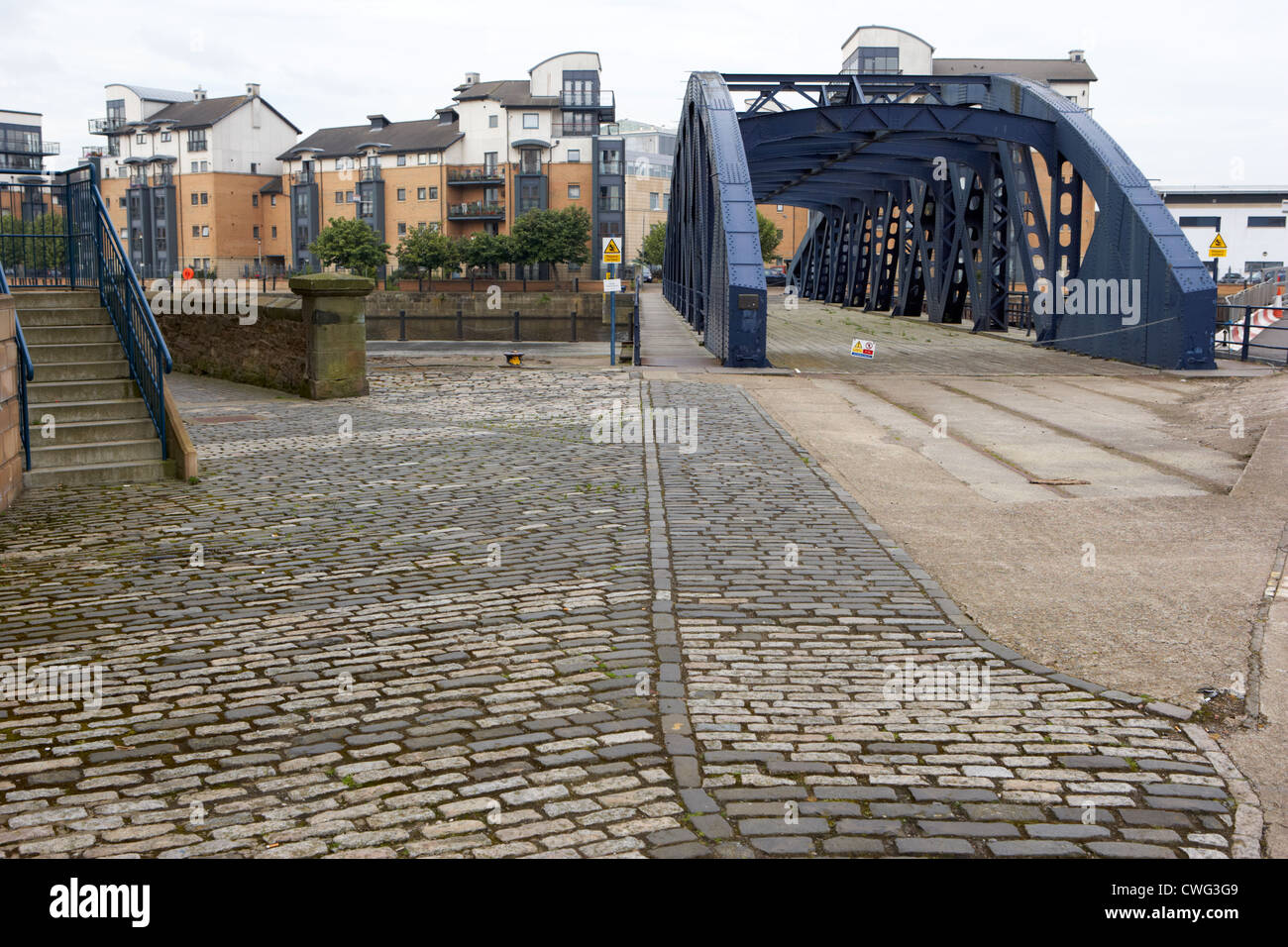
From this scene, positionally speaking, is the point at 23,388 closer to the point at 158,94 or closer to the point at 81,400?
the point at 81,400

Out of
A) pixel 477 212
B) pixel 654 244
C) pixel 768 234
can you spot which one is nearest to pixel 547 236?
pixel 477 212

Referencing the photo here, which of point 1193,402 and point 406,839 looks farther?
point 1193,402

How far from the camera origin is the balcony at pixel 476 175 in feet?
300

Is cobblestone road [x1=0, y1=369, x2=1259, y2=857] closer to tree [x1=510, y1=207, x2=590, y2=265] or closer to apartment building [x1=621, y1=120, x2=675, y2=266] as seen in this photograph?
A: tree [x1=510, y1=207, x2=590, y2=265]

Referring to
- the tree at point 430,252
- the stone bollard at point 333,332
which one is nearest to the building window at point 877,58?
the tree at point 430,252

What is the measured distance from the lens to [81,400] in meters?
11.8

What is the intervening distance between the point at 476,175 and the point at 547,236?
11065 mm

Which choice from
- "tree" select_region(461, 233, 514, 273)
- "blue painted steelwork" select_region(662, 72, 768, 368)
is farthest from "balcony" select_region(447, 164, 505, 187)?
"blue painted steelwork" select_region(662, 72, 768, 368)

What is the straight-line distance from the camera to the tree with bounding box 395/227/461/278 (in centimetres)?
8375

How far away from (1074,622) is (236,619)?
472 cm

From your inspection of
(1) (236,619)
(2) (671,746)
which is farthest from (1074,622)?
(1) (236,619)

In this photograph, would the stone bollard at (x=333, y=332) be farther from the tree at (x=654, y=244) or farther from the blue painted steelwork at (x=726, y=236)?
the tree at (x=654, y=244)
